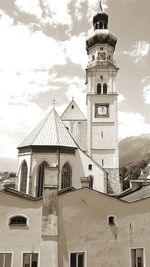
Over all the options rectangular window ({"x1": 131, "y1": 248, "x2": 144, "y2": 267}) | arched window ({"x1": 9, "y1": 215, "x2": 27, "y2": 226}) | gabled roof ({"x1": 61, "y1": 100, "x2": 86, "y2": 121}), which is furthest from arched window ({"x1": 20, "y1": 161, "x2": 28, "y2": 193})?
rectangular window ({"x1": 131, "y1": 248, "x2": 144, "y2": 267})

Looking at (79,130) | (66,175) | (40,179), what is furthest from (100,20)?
(40,179)

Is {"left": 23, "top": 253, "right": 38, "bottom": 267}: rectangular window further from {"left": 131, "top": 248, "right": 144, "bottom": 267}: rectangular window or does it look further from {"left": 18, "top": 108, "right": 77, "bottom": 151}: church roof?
{"left": 18, "top": 108, "right": 77, "bottom": 151}: church roof

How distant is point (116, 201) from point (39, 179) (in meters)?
14.3

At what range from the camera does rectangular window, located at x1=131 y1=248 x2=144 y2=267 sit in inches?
517

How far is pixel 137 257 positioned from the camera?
13.3 m

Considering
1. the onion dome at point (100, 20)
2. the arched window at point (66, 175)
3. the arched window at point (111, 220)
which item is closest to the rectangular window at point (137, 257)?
the arched window at point (111, 220)

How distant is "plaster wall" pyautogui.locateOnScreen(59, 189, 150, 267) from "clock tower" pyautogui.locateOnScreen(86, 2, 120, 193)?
1684 cm

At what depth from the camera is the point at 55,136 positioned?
28125mm

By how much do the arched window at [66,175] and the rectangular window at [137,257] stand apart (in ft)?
47.1

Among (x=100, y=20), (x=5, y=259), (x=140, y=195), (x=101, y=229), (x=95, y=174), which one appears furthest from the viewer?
(x=100, y=20)

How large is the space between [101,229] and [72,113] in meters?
26.1

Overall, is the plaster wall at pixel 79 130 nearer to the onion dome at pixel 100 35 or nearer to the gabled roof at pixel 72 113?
the gabled roof at pixel 72 113

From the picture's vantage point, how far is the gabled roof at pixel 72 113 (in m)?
37.4

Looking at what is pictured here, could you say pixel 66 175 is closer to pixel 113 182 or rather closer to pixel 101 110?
pixel 113 182
